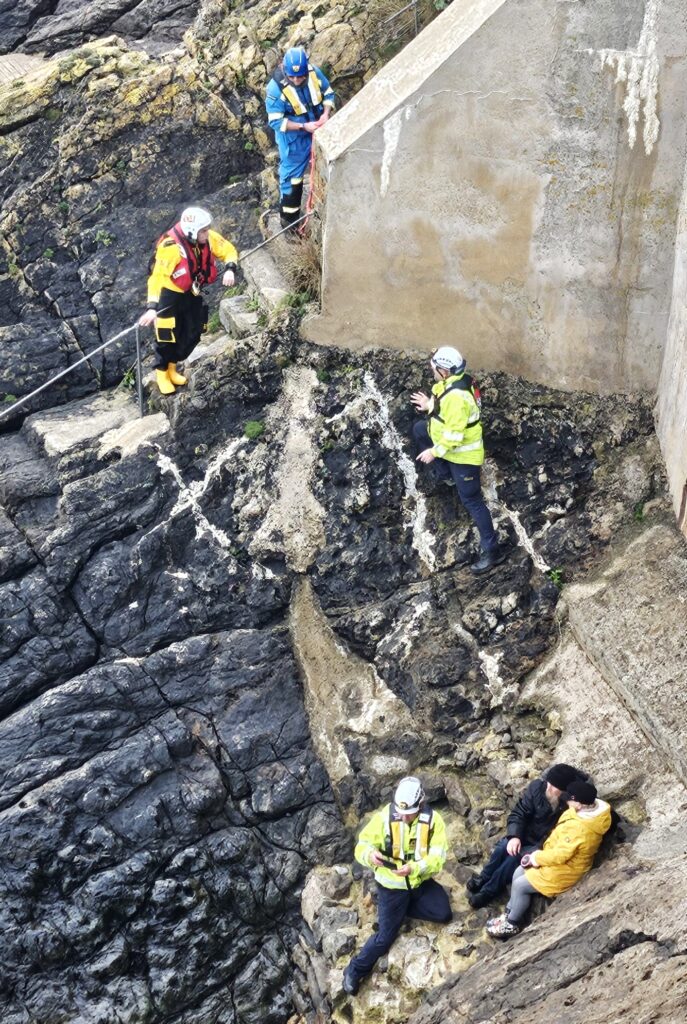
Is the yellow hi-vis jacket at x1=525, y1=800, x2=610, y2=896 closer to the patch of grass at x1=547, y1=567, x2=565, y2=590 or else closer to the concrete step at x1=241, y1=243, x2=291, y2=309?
the patch of grass at x1=547, y1=567, x2=565, y2=590

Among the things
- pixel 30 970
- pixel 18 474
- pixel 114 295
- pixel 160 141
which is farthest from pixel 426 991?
pixel 160 141

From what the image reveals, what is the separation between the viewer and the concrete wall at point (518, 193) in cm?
1065

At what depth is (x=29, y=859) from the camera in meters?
10.4

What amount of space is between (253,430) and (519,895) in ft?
15.0

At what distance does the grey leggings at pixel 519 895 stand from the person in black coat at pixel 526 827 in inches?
7.0

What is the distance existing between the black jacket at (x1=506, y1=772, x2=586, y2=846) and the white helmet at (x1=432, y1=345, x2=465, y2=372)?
3.43 metres

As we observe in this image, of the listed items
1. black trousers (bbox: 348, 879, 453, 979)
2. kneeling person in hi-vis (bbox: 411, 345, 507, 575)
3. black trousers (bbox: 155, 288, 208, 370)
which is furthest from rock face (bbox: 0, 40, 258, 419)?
black trousers (bbox: 348, 879, 453, 979)

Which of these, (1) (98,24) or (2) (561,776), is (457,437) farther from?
(1) (98,24)

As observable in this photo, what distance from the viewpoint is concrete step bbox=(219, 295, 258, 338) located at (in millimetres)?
11688

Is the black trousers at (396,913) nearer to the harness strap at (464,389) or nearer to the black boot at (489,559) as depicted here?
the black boot at (489,559)

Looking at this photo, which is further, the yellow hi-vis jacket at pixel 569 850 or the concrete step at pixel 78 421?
the concrete step at pixel 78 421

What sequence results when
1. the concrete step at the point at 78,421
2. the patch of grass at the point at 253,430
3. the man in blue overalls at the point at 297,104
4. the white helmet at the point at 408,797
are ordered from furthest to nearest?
the man in blue overalls at the point at 297,104 < the concrete step at the point at 78,421 < the patch of grass at the point at 253,430 < the white helmet at the point at 408,797

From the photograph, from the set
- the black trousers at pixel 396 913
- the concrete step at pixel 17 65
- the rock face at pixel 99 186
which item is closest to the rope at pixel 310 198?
the rock face at pixel 99 186

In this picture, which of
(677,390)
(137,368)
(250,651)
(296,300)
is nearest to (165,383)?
(137,368)
